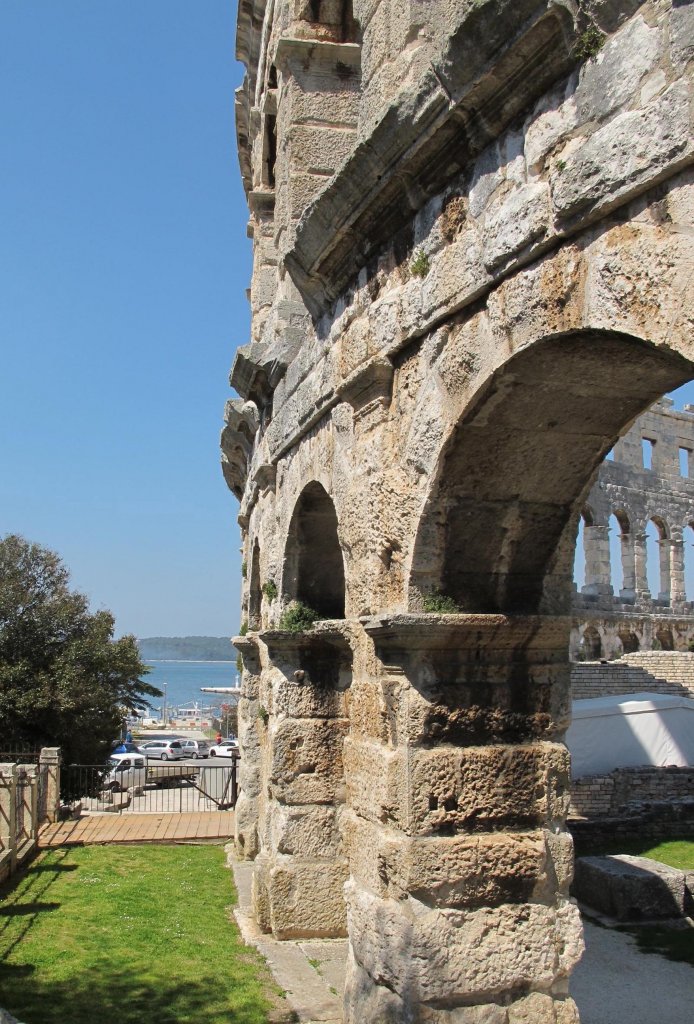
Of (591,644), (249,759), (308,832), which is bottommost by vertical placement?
(308,832)

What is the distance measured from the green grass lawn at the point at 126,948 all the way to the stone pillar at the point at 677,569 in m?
17.0

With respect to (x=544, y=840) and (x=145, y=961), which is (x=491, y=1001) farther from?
(x=145, y=961)

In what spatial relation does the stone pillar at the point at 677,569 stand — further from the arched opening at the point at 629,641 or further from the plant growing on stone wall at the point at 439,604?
the plant growing on stone wall at the point at 439,604

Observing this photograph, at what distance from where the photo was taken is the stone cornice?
3.30 metres

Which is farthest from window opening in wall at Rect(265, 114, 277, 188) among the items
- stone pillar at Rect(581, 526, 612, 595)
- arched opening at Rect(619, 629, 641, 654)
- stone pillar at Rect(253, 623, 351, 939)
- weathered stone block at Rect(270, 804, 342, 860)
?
arched opening at Rect(619, 629, 641, 654)

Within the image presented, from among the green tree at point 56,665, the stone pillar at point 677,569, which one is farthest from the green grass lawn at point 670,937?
the stone pillar at point 677,569

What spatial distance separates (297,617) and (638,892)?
4.11m

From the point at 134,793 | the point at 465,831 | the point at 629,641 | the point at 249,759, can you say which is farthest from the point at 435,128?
the point at 629,641

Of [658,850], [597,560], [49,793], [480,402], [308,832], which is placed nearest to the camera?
[480,402]

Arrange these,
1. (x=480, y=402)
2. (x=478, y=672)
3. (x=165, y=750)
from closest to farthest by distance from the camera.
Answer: (x=480, y=402), (x=478, y=672), (x=165, y=750)

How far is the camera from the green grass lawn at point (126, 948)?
5.71 metres

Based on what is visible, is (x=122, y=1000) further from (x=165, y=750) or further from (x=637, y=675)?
(x=165, y=750)

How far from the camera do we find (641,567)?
23453 mm

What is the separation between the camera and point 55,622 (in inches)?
752
